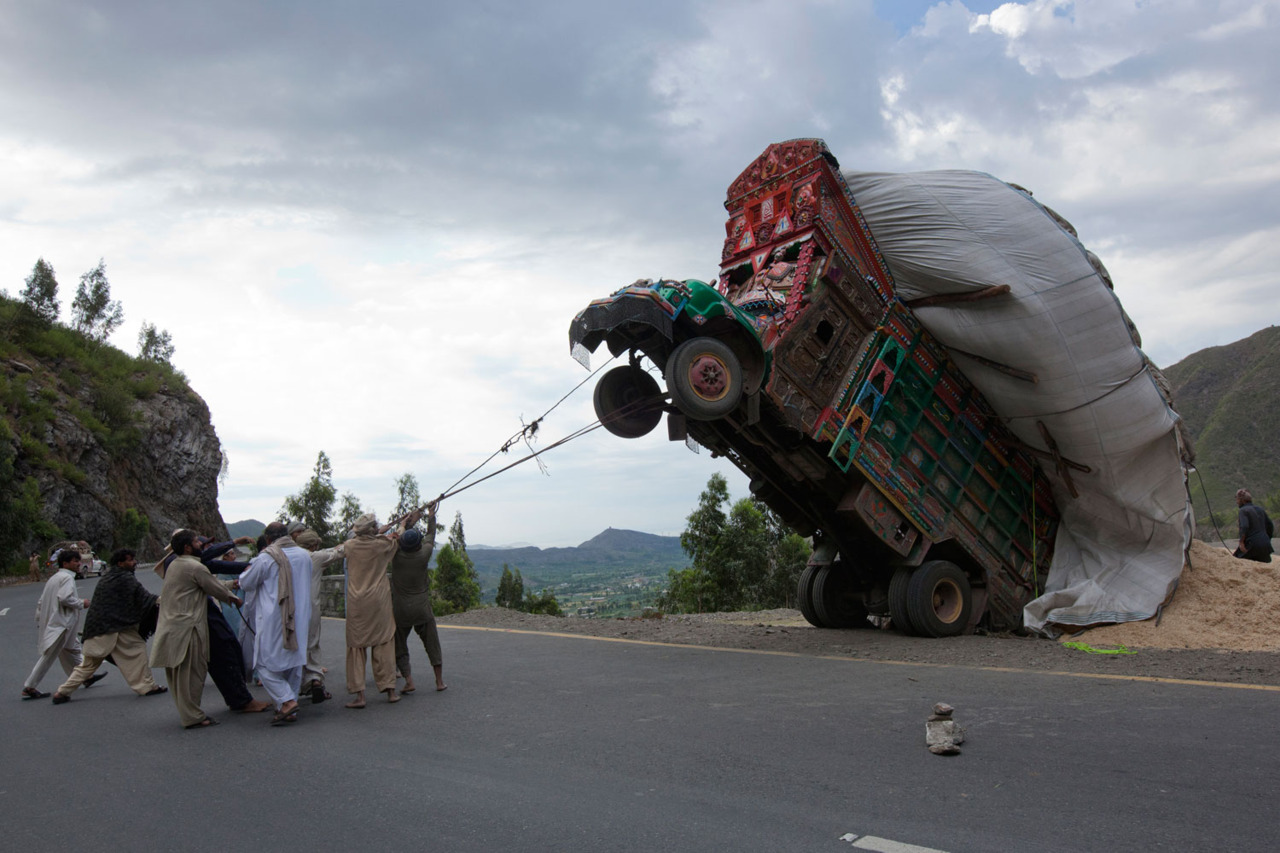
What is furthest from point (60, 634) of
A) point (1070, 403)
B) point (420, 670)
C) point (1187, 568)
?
point (1187, 568)

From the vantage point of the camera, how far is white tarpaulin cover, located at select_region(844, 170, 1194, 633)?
8.67 meters

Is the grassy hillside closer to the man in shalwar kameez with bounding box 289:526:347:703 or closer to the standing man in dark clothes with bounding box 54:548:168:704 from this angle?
the standing man in dark clothes with bounding box 54:548:168:704

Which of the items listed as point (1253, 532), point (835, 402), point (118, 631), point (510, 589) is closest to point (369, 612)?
point (118, 631)

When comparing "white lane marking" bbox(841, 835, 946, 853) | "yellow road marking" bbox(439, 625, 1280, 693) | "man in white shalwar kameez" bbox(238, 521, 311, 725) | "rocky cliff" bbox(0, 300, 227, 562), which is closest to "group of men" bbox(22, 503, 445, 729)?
"man in white shalwar kameez" bbox(238, 521, 311, 725)

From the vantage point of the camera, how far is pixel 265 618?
6.23 meters

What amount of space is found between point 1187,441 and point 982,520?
2585mm

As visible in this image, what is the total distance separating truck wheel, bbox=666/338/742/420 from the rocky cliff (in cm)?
3362

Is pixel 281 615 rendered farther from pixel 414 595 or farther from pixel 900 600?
pixel 900 600

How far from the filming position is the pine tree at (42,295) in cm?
4853

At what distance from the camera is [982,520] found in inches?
385

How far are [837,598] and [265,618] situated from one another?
23.4 feet

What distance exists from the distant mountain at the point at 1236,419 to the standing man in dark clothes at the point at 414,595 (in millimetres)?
43776

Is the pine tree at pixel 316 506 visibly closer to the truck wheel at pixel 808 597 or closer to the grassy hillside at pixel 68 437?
the grassy hillside at pixel 68 437

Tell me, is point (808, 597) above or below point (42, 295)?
below
